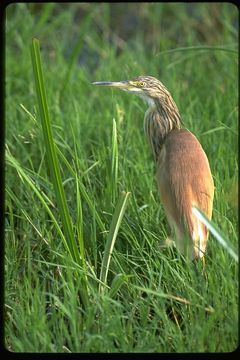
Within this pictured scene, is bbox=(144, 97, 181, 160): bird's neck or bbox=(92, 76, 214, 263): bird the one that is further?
bbox=(144, 97, 181, 160): bird's neck

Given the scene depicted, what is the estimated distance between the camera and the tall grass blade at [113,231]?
1.59m

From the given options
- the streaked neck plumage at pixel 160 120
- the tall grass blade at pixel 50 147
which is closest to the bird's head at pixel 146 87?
the streaked neck plumage at pixel 160 120

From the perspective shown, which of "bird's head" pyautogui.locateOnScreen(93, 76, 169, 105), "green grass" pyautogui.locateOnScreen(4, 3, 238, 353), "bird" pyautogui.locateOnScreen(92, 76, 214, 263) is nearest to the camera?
"green grass" pyautogui.locateOnScreen(4, 3, 238, 353)

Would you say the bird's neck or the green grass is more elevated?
the bird's neck

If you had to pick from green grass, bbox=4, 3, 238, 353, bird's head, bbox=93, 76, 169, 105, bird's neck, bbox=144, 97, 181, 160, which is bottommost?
green grass, bbox=4, 3, 238, 353

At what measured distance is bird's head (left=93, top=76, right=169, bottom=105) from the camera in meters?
1.92

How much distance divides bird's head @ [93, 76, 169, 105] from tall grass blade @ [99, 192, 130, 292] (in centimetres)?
40

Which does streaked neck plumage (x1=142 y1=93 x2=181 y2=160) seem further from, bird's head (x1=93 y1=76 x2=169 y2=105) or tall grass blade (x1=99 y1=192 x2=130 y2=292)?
tall grass blade (x1=99 y1=192 x2=130 y2=292)

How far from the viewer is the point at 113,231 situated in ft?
5.33

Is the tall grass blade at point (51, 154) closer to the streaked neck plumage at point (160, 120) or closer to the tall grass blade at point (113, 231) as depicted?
the tall grass blade at point (113, 231)

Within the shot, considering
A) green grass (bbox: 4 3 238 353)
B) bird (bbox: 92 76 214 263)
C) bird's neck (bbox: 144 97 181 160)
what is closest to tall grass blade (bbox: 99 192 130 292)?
green grass (bbox: 4 3 238 353)

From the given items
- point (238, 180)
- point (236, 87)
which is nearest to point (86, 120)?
point (236, 87)

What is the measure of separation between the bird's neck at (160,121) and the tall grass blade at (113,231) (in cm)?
34

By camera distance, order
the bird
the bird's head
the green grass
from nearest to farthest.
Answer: the green grass, the bird, the bird's head
